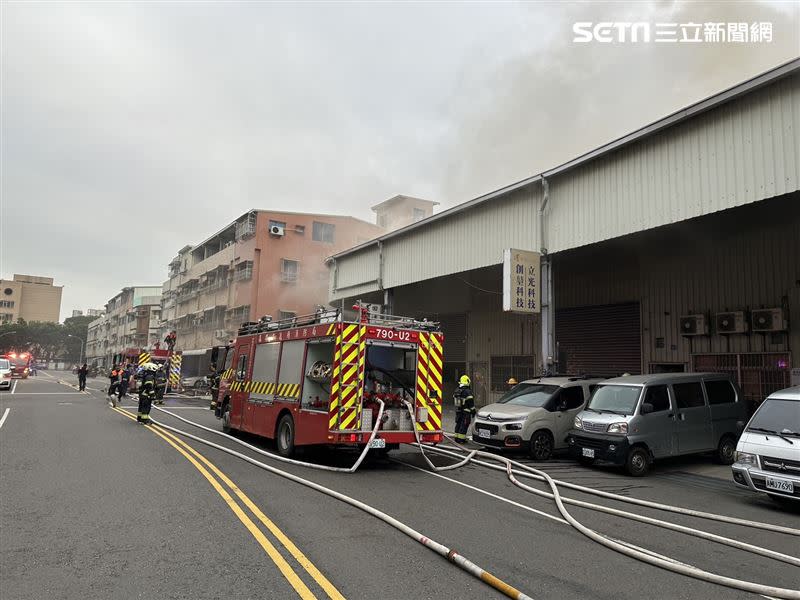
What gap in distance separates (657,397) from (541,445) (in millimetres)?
2398

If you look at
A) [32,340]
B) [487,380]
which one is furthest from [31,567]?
[32,340]

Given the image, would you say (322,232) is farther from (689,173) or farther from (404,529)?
(404,529)

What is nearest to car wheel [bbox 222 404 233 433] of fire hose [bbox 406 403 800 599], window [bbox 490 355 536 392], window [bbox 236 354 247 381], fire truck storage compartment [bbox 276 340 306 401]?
window [bbox 236 354 247 381]

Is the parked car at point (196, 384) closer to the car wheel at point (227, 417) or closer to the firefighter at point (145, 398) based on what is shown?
the firefighter at point (145, 398)

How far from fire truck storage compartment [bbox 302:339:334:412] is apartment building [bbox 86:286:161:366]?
184 ft

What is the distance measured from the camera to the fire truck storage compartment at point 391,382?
9109 millimetres

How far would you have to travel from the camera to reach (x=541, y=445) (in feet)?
34.7

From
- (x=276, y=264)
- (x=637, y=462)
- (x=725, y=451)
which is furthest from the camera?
(x=276, y=264)

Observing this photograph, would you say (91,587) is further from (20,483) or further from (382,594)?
(20,483)

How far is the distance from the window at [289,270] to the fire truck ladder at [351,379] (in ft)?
96.3

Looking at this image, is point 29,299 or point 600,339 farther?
point 29,299

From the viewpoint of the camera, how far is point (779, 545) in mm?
5395

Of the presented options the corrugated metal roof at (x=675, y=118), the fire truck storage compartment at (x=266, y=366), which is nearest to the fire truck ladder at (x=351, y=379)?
the fire truck storage compartment at (x=266, y=366)

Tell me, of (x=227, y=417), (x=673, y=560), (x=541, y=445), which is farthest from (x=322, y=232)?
(x=673, y=560)
